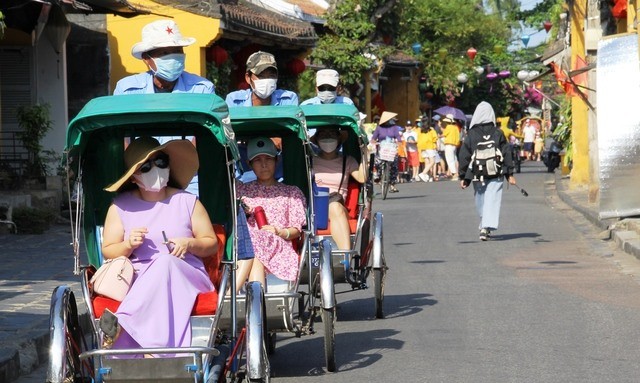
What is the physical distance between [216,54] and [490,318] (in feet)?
57.9

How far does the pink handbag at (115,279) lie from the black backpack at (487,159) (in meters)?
12.6

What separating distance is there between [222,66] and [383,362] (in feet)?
66.2

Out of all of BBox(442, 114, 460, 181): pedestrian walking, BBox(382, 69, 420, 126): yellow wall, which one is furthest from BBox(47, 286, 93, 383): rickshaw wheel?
BBox(382, 69, 420, 126): yellow wall

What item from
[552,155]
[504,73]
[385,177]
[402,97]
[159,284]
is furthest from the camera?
[504,73]

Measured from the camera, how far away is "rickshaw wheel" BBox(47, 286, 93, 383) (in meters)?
6.56

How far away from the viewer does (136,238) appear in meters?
7.12

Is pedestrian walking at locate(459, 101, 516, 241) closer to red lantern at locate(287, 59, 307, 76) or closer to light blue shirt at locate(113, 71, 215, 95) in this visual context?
light blue shirt at locate(113, 71, 215, 95)

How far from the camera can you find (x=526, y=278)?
1436cm

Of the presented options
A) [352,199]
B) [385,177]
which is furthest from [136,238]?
[385,177]

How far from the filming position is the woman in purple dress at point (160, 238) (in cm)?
683

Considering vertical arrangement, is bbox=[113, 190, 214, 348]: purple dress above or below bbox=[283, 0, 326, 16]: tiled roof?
below

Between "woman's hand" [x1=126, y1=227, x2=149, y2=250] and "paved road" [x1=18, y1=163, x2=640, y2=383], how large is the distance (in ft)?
6.51

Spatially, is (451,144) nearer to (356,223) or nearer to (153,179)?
(356,223)

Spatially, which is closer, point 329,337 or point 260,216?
point 329,337
